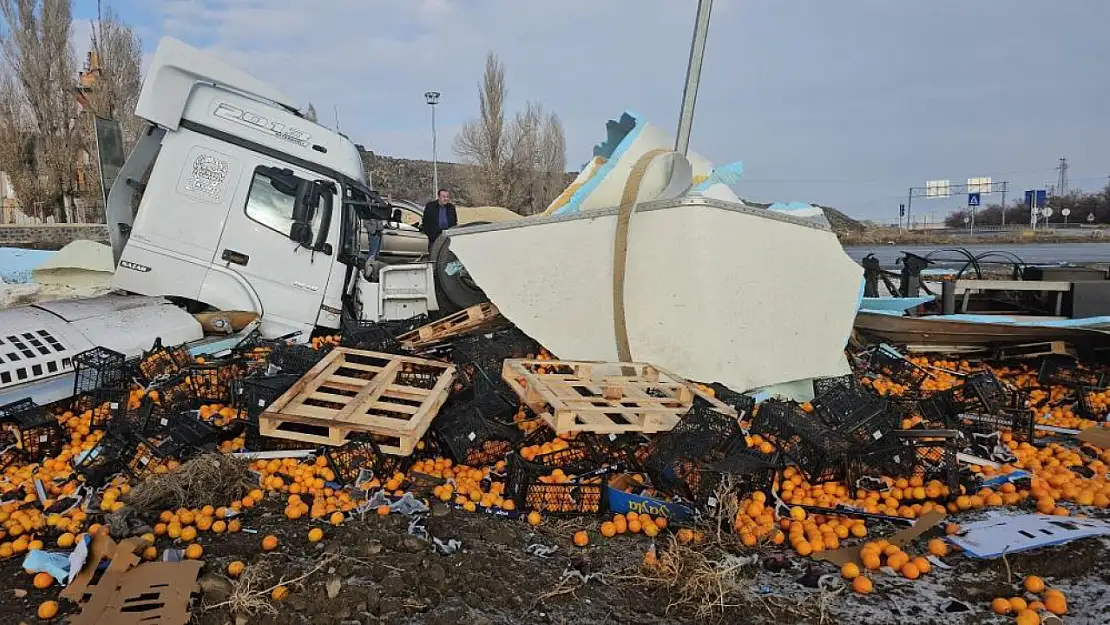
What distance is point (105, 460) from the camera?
14.9 feet

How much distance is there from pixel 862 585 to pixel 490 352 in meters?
4.35

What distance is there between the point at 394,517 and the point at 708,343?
11.3ft

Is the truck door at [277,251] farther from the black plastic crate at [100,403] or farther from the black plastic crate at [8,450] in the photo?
the black plastic crate at [8,450]

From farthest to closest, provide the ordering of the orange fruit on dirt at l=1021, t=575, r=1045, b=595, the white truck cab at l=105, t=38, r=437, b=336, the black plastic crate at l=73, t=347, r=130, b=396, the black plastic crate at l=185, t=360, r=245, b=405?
the white truck cab at l=105, t=38, r=437, b=336
the black plastic crate at l=185, t=360, r=245, b=405
the black plastic crate at l=73, t=347, r=130, b=396
the orange fruit on dirt at l=1021, t=575, r=1045, b=595

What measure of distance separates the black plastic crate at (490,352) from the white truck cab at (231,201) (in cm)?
210

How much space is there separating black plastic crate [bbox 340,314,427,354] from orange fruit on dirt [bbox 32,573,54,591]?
3.94 m

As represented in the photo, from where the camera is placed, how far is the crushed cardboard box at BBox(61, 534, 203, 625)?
2.91 m

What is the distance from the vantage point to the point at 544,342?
7.02 meters

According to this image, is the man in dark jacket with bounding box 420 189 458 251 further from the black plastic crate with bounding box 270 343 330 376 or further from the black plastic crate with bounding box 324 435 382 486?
the black plastic crate with bounding box 324 435 382 486

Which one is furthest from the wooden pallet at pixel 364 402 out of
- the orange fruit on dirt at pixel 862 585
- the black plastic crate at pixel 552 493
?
the orange fruit on dirt at pixel 862 585

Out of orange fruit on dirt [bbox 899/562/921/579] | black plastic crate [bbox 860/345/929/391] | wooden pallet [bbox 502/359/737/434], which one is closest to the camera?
orange fruit on dirt [bbox 899/562/921/579]

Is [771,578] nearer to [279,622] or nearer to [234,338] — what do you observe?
[279,622]

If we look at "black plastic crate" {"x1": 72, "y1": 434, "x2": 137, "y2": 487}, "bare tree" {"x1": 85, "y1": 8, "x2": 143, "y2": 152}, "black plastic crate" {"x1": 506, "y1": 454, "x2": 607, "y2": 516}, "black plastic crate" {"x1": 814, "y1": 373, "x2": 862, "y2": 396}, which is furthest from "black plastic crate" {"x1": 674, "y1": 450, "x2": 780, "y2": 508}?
"bare tree" {"x1": 85, "y1": 8, "x2": 143, "y2": 152}

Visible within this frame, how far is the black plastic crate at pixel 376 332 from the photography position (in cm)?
724
